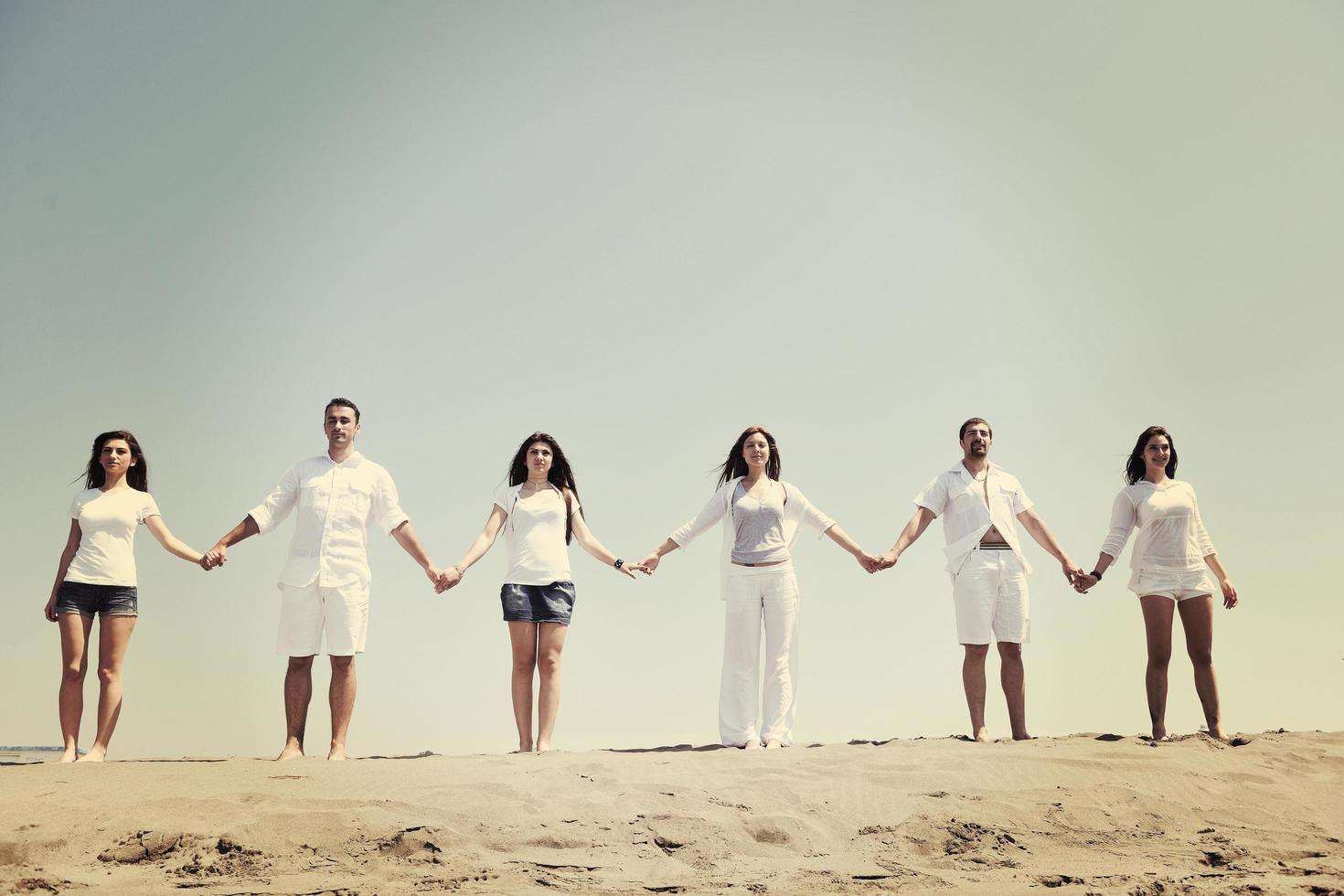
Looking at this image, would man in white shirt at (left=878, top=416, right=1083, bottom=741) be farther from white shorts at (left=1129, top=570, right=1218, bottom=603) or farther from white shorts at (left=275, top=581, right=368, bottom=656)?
white shorts at (left=275, top=581, right=368, bottom=656)

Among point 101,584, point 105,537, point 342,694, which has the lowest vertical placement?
point 342,694

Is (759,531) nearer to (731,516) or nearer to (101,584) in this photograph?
(731,516)

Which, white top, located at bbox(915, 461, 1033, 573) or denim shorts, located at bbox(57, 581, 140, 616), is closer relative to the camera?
denim shorts, located at bbox(57, 581, 140, 616)

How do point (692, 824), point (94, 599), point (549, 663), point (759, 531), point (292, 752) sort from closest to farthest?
point (692, 824) → point (292, 752) → point (94, 599) → point (549, 663) → point (759, 531)

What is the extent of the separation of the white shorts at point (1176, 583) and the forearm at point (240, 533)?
6.93m

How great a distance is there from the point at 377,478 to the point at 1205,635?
6.63 metres

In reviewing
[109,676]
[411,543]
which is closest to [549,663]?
[411,543]

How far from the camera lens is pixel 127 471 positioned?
26.1 feet

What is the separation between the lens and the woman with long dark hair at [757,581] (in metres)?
8.08

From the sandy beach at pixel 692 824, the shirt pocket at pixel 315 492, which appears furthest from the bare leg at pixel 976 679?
the shirt pocket at pixel 315 492

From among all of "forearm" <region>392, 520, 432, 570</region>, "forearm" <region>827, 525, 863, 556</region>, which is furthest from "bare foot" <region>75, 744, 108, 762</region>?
"forearm" <region>827, 525, 863, 556</region>

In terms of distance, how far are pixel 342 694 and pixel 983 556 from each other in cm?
496

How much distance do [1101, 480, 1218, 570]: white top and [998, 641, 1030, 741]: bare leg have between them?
130cm

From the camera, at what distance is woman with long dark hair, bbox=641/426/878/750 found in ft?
26.5
